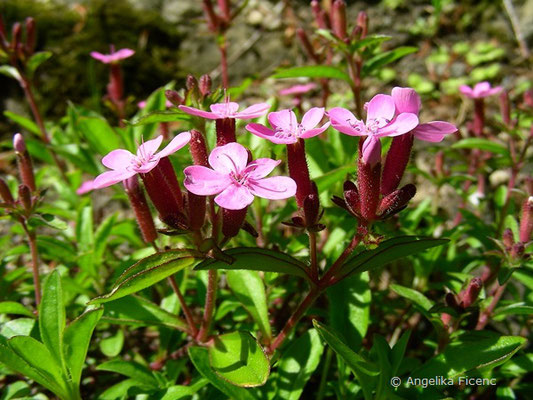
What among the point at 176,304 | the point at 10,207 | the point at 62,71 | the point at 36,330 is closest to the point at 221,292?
the point at 176,304

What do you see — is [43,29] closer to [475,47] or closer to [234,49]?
[234,49]

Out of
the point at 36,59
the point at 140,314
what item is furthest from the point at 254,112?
the point at 36,59

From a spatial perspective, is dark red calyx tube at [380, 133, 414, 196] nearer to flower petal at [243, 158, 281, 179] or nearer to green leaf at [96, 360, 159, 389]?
flower petal at [243, 158, 281, 179]

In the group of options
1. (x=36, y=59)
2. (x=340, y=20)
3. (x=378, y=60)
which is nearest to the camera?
(x=340, y=20)

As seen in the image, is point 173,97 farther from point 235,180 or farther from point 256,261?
point 256,261

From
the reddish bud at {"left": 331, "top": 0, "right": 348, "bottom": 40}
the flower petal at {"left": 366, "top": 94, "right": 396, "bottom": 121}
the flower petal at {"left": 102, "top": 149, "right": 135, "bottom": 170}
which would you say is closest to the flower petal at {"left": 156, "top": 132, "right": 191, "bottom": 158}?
the flower petal at {"left": 102, "top": 149, "right": 135, "bottom": 170}

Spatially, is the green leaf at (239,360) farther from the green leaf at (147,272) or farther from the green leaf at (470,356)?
the green leaf at (470,356)
